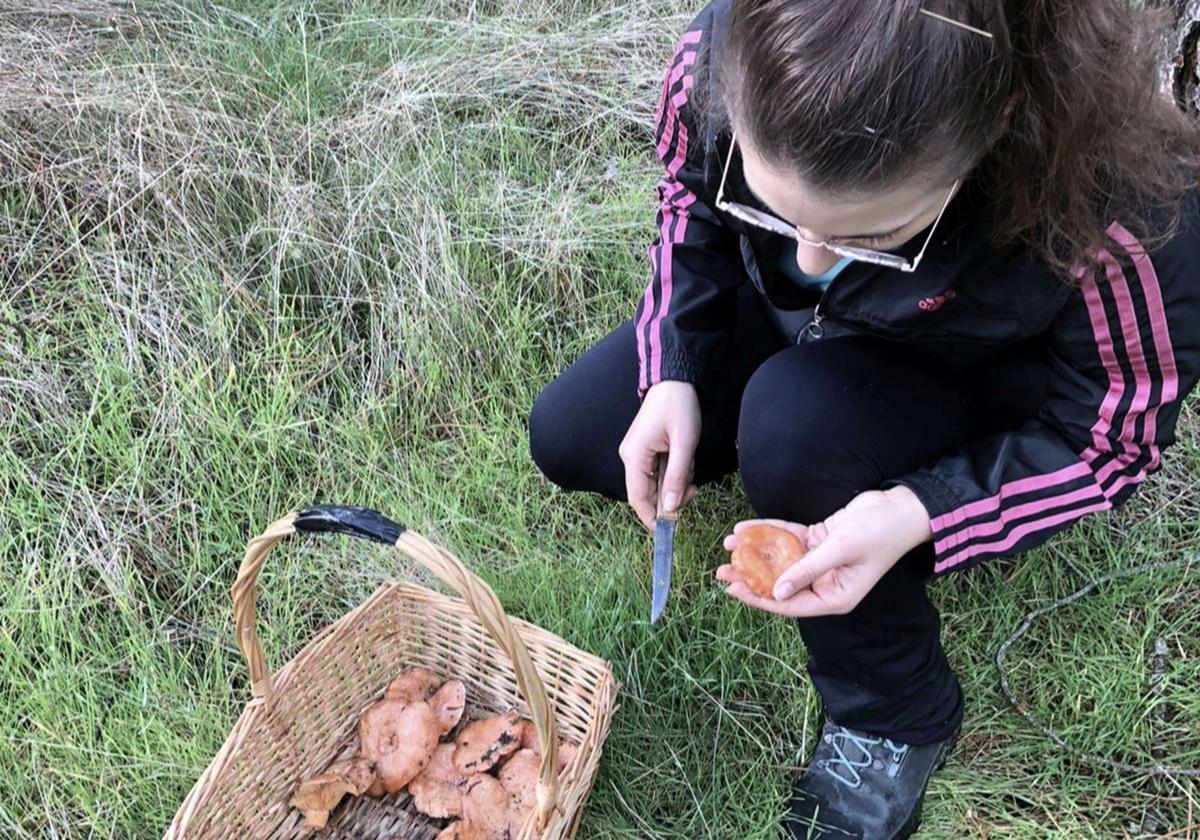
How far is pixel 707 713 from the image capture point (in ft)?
5.40

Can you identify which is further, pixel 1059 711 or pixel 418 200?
pixel 418 200

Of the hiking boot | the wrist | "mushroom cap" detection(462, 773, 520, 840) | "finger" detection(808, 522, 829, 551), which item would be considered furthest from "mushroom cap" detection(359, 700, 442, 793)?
the wrist

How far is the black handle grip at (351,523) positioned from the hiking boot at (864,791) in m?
0.77

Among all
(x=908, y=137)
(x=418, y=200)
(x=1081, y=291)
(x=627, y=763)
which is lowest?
(x=627, y=763)

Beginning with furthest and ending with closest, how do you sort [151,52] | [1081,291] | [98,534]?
1. [151,52]
2. [98,534]
3. [1081,291]

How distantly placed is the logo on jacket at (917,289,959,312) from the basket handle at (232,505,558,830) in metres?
0.61

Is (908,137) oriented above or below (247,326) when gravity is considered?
above

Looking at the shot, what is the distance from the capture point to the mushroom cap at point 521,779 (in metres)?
1.51

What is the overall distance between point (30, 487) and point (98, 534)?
6.2 inches

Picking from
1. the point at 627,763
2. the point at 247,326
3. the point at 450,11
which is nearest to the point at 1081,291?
the point at 627,763

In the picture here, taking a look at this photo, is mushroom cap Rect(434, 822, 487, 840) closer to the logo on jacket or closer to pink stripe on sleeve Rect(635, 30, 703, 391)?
pink stripe on sleeve Rect(635, 30, 703, 391)

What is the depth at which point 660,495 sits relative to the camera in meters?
1.47

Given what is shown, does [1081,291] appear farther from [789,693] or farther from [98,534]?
[98,534]

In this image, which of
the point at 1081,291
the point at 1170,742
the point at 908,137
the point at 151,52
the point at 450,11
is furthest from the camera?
the point at 450,11
